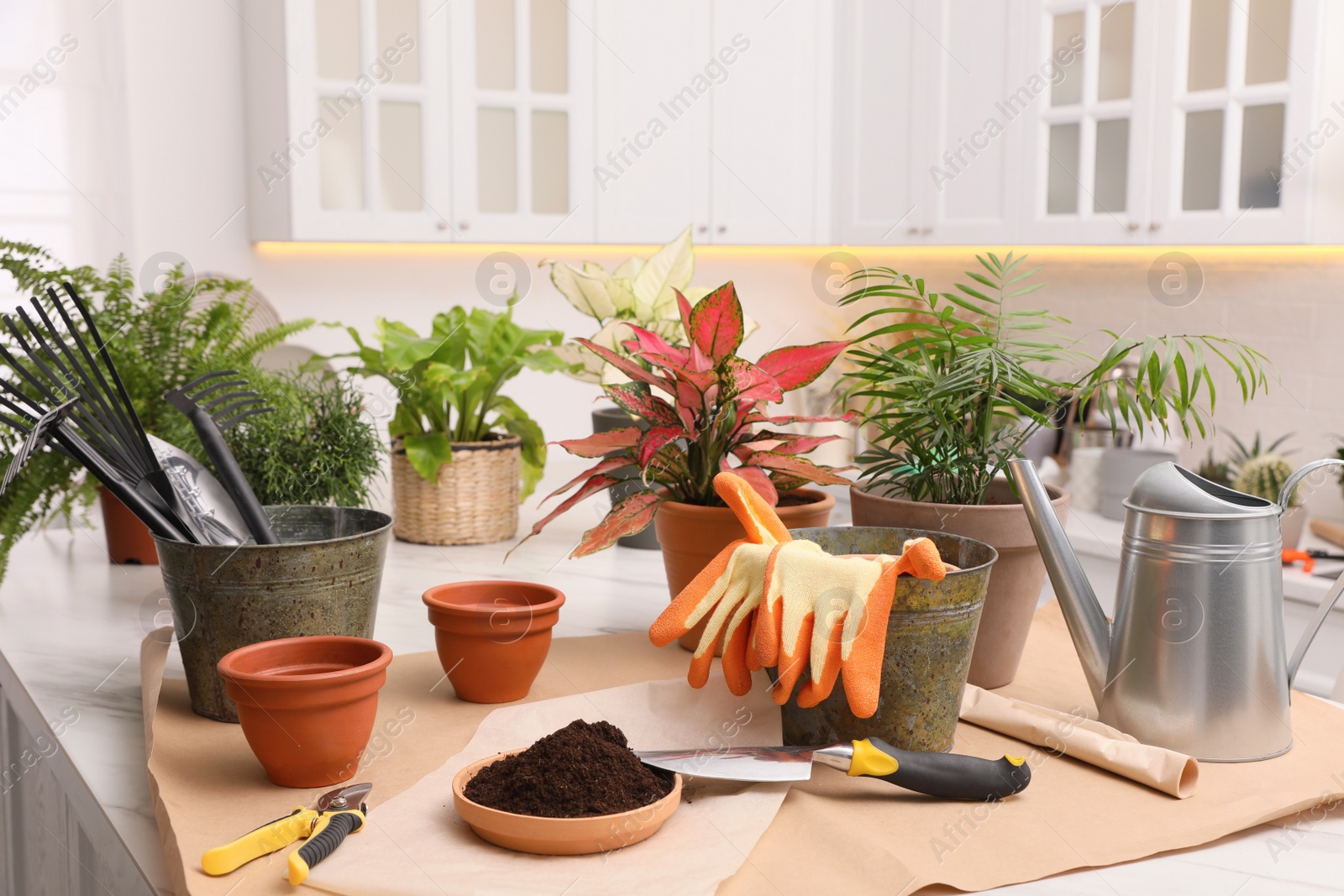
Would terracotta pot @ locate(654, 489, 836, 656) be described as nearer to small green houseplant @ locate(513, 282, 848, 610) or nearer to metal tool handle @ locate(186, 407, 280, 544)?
small green houseplant @ locate(513, 282, 848, 610)

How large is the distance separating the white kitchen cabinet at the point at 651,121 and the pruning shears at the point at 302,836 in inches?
95.9

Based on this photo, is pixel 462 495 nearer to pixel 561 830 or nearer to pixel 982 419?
pixel 982 419

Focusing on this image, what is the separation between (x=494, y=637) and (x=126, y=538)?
0.72 m

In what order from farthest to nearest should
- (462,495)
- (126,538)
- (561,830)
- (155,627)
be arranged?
(462,495) < (126,538) < (155,627) < (561,830)

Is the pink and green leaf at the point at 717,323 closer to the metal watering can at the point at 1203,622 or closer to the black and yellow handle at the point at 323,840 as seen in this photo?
the metal watering can at the point at 1203,622

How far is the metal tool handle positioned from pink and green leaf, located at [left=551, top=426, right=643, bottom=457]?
260mm

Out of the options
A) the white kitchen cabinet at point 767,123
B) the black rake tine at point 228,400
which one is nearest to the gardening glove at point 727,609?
the black rake tine at point 228,400

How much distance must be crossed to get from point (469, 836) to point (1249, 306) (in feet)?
8.15

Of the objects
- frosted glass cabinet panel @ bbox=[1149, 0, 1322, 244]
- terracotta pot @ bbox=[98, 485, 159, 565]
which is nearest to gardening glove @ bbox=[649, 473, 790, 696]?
terracotta pot @ bbox=[98, 485, 159, 565]

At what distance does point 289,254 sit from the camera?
9.22 ft

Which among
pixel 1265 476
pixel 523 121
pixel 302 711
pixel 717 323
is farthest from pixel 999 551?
pixel 523 121

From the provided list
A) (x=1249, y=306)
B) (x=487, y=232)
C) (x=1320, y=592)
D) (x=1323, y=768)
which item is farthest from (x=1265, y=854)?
(x=487, y=232)

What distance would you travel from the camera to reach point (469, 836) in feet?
2.13

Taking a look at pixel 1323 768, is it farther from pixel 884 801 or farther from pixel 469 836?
pixel 469 836
